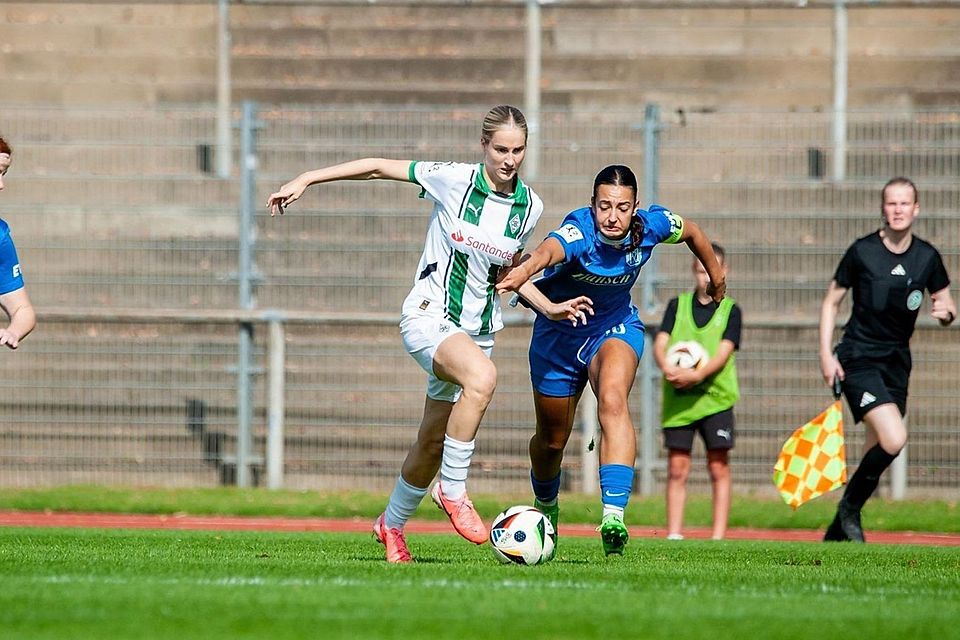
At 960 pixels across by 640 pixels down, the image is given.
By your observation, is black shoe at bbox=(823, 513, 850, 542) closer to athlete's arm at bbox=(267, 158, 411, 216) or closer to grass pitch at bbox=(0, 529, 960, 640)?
grass pitch at bbox=(0, 529, 960, 640)

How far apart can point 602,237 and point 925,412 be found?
781 centimetres

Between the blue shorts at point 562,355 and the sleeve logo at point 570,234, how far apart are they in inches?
25.7

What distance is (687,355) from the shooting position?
1194 centimetres

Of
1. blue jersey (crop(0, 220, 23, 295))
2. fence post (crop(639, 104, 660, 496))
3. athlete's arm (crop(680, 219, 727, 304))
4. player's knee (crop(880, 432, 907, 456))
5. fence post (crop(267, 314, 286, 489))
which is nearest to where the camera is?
athlete's arm (crop(680, 219, 727, 304))

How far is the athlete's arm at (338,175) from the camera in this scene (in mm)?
7547

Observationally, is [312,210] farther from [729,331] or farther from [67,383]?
[729,331]

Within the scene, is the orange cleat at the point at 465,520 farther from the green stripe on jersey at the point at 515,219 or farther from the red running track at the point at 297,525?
the red running track at the point at 297,525

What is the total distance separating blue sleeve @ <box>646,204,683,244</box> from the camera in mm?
8227

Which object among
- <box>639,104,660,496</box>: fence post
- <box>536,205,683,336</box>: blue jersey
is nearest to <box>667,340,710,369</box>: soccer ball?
<box>639,104,660,496</box>: fence post

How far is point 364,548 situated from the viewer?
9070mm

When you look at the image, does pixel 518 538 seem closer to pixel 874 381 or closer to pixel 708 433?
pixel 874 381

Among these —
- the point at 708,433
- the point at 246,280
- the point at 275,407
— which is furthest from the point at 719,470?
the point at 246,280

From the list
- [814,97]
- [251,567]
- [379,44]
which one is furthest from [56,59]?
[251,567]

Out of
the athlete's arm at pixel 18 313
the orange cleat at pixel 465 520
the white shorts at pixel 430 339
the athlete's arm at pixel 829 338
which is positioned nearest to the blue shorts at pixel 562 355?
the white shorts at pixel 430 339
